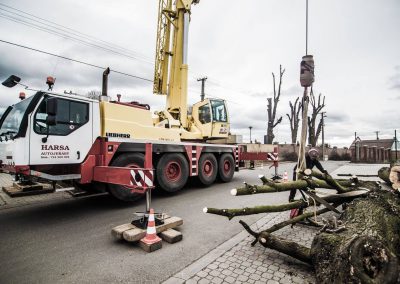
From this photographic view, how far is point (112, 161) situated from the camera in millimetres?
5699

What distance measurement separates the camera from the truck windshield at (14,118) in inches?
191

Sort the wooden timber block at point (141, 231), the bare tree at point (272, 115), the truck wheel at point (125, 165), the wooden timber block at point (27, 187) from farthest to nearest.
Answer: the bare tree at point (272, 115)
the wooden timber block at point (27, 187)
the truck wheel at point (125, 165)
the wooden timber block at point (141, 231)

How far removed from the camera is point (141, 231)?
3.68 metres

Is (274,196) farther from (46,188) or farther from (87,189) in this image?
(46,188)

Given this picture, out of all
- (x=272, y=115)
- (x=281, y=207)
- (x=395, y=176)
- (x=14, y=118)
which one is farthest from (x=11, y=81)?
(x=272, y=115)

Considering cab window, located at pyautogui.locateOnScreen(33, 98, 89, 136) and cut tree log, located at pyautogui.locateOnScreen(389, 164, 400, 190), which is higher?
cab window, located at pyautogui.locateOnScreen(33, 98, 89, 136)

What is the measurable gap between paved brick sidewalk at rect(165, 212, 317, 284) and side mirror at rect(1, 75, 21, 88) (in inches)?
197

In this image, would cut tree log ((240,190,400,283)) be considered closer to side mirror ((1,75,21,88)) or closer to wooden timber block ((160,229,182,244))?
wooden timber block ((160,229,182,244))

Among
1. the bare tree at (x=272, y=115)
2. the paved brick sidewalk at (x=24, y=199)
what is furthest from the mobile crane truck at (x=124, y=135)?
the bare tree at (x=272, y=115)

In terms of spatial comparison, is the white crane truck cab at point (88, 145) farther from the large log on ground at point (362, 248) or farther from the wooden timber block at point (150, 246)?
the large log on ground at point (362, 248)

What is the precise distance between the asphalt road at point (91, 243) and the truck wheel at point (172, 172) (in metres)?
0.64

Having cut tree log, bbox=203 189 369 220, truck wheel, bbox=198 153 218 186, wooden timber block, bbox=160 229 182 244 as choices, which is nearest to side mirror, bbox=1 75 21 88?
wooden timber block, bbox=160 229 182 244

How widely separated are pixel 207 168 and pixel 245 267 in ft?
18.8

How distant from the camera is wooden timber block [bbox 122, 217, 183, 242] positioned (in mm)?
3506
